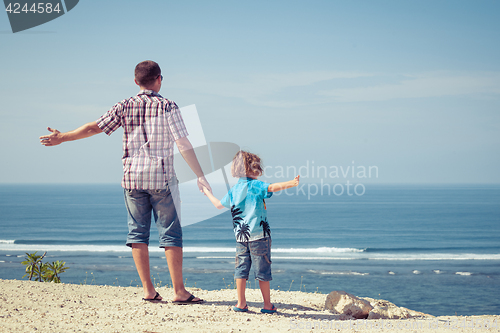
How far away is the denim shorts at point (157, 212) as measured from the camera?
11.8ft

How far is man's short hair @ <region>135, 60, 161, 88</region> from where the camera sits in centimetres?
374

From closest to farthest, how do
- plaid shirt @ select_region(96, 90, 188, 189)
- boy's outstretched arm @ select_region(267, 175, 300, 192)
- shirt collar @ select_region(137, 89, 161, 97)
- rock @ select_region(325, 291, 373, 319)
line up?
boy's outstretched arm @ select_region(267, 175, 300, 192)
plaid shirt @ select_region(96, 90, 188, 189)
shirt collar @ select_region(137, 89, 161, 97)
rock @ select_region(325, 291, 373, 319)

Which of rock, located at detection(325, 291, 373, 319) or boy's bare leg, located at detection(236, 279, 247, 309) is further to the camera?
rock, located at detection(325, 291, 373, 319)

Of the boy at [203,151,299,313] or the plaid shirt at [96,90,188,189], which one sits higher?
the plaid shirt at [96,90,188,189]

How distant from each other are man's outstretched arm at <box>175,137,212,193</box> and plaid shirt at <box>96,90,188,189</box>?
0.06m

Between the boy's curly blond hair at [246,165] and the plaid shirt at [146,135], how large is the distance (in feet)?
2.05

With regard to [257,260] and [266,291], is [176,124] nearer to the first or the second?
[257,260]

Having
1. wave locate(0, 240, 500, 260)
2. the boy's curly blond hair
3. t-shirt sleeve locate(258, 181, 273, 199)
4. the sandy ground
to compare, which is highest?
the boy's curly blond hair

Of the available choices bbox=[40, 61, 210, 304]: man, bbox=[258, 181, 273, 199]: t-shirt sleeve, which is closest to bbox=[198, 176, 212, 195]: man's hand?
bbox=[40, 61, 210, 304]: man

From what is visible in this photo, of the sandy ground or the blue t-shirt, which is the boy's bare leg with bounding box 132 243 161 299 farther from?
the blue t-shirt

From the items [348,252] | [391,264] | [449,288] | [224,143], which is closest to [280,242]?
[348,252]

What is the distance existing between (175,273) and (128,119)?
1545 mm

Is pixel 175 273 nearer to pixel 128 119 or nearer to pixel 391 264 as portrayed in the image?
pixel 128 119

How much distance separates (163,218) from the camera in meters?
3.64
